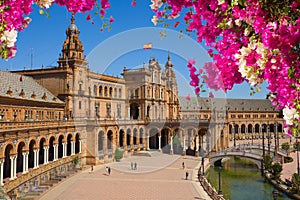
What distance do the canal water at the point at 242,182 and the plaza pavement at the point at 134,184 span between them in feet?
12.2

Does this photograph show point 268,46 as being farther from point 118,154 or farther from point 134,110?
point 134,110

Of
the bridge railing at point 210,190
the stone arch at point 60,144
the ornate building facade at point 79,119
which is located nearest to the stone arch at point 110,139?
the ornate building facade at point 79,119

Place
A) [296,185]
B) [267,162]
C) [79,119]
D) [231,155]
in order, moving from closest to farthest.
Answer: [296,185], [267,162], [79,119], [231,155]

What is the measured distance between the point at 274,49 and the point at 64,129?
3931cm

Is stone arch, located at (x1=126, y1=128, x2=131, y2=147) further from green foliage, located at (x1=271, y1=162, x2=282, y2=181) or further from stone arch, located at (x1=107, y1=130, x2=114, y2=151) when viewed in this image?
green foliage, located at (x1=271, y1=162, x2=282, y2=181)

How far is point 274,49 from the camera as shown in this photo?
3146 millimetres

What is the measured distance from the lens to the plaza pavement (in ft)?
93.8

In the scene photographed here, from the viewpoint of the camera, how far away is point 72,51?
47500mm

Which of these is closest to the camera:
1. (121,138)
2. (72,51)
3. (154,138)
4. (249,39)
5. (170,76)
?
(249,39)

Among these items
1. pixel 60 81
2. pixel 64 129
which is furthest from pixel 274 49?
pixel 60 81

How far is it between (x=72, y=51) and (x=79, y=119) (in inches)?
425

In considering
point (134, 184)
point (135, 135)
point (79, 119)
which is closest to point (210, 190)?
point (134, 184)

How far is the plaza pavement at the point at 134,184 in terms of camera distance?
28578 mm

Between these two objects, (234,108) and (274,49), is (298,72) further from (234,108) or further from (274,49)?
(234,108)
